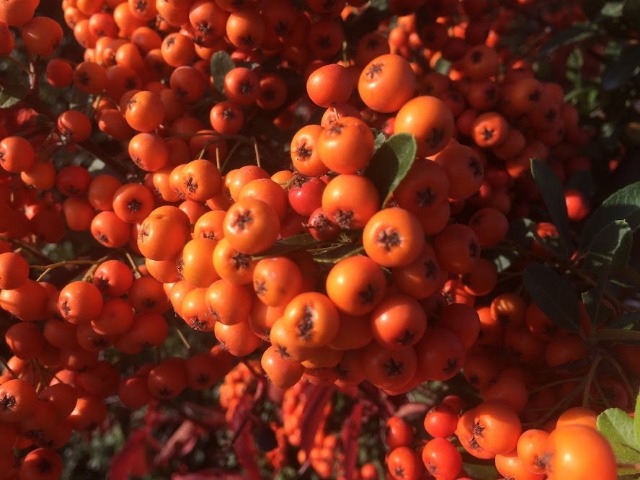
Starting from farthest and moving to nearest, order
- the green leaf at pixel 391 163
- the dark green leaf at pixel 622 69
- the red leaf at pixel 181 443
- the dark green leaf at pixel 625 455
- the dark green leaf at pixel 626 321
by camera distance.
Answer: the red leaf at pixel 181 443 < the dark green leaf at pixel 622 69 < the dark green leaf at pixel 626 321 < the dark green leaf at pixel 625 455 < the green leaf at pixel 391 163

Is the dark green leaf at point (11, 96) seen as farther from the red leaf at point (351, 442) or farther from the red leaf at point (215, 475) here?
the red leaf at point (215, 475)

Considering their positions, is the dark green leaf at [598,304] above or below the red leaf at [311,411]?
above

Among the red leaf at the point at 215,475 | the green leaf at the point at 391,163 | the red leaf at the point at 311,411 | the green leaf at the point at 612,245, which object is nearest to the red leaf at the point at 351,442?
the red leaf at the point at 311,411

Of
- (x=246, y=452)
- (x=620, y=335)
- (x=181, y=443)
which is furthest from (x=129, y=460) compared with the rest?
(x=620, y=335)

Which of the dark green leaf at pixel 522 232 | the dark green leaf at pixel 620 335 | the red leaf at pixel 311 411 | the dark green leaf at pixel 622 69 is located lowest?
the red leaf at pixel 311 411

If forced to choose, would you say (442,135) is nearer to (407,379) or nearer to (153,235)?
(407,379)

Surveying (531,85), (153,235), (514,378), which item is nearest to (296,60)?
(531,85)

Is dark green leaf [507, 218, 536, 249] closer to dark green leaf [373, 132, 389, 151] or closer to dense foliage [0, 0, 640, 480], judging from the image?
dense foliage [0, 0, 640, 480]

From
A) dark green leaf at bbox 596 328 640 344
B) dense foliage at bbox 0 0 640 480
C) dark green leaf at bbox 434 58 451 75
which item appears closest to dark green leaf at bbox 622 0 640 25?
dense foliage at bbox 0 0 640 480
